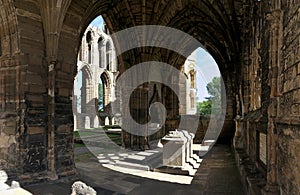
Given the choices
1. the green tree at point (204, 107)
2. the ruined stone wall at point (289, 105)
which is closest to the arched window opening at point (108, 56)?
the green tree at point (204, 107)

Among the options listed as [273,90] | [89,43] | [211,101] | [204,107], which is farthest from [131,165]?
[211,101]

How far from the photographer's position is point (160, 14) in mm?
10906

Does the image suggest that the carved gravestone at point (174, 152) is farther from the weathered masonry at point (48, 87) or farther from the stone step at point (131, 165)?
the weathered masonry at point (48, 87)

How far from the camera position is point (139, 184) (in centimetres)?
561

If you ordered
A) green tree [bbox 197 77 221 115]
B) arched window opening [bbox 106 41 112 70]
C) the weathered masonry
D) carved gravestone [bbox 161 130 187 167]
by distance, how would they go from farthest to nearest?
green tree [bbox 197 77 221 115], arched window opening [bbox 106 41 112 70], carved gravestone [bbox 161 130 187 167], the weathered masonry

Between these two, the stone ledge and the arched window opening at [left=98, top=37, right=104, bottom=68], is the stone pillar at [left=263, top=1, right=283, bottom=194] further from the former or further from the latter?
the arched window opening at [left=98, top=37, right=104, bottom=68]

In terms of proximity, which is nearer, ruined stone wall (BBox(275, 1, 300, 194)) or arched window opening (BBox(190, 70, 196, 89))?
ruined stone wall (BBox(275, 1, 300, 194))

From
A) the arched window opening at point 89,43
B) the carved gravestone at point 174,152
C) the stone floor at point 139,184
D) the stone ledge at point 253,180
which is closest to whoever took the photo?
the stone ledge at point 253,180

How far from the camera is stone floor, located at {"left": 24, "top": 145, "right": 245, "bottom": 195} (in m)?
5.00

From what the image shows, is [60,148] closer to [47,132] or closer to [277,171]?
[47,132]

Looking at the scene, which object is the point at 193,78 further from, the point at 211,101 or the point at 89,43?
the point at 211,101

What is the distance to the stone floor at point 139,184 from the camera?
5004mm

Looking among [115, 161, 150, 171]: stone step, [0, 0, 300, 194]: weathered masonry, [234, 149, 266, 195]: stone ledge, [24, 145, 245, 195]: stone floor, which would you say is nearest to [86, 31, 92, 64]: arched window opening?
[0, 0, 300, 194]: weathered masonry

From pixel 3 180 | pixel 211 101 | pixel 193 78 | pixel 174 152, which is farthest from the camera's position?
pixel 211 101
